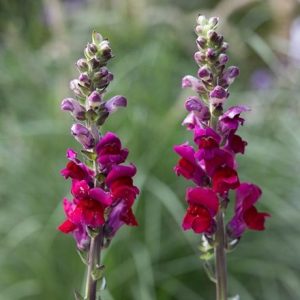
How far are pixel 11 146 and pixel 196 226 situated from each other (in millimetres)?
1818

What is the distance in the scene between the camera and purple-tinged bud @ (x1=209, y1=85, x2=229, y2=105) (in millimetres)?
704

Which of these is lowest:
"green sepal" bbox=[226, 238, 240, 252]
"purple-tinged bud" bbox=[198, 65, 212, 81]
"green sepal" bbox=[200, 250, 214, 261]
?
"green sepal" bbox=[200, 250, 214, 261]

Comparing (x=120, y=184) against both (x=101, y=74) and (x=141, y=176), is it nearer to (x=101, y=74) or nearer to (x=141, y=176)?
(x=101, y=74)

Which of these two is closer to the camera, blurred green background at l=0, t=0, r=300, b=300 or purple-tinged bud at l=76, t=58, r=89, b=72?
purple-tinged bud at l=76, t=58, r=89, b=72

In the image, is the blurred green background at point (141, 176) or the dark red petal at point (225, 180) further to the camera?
the blurred green background at point (141, 176)

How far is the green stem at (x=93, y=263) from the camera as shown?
2.29 ft

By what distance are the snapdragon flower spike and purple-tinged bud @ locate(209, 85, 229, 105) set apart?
0.39 ft

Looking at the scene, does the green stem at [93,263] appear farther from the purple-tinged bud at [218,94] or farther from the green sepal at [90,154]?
the purple-tinged bud at [218,94]

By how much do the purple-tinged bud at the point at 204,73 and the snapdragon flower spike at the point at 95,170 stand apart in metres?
0.10

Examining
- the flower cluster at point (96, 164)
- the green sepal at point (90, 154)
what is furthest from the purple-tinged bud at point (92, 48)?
the green sepal at point (90, 154)

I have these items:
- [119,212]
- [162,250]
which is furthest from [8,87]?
[119,212]

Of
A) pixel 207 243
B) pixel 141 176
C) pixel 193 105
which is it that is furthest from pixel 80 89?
pixel 141 176

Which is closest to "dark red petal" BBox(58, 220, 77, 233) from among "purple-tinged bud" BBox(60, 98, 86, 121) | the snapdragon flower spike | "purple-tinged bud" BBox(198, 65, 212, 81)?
the snapdragon flower spike

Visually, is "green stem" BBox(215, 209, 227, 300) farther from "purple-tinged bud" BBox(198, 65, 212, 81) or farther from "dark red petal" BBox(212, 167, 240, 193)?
"purple-tinged bud" BBox(198, 65, 212, 81)
